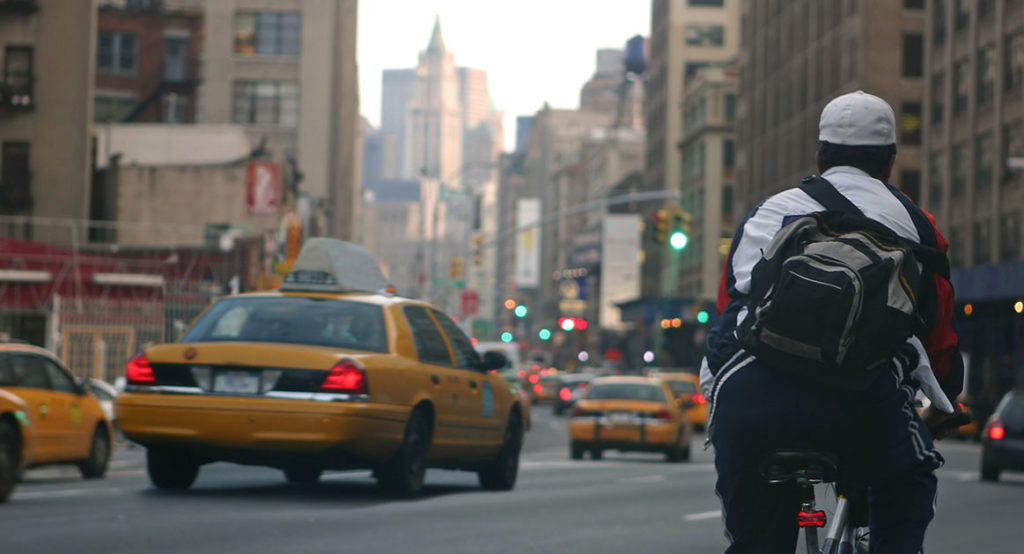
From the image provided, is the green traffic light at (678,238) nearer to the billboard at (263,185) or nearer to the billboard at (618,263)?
the billboard at (263,185)

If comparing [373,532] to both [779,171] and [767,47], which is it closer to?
[779,171]

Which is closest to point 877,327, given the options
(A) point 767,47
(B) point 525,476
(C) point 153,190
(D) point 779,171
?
(B) point 525,476

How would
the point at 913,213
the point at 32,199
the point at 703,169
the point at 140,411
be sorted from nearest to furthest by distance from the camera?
the point at 913,213, the point at 140,411, the point at 32,199, the point at 703,169

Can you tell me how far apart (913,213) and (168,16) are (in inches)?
2587

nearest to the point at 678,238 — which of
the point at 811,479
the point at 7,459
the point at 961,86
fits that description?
the point at 961,86

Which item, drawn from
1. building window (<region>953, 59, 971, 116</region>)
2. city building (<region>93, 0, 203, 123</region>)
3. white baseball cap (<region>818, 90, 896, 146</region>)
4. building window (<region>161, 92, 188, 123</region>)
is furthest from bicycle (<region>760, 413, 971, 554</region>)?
building window (<region>161, 92, 188, 123</region>)

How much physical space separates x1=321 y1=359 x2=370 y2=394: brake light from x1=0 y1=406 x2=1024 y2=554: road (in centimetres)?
84

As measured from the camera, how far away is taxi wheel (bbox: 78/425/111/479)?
18109 mm

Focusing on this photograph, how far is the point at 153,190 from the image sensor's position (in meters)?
57.2

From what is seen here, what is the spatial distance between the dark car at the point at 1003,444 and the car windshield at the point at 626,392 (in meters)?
6.31

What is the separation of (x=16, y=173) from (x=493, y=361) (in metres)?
39.7

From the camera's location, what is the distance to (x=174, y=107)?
67.8 meters

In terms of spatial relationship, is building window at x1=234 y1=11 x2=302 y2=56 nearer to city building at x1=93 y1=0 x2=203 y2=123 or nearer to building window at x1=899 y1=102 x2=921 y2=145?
Answer: city building at x1=93 y1=0 x2=203 y2=123

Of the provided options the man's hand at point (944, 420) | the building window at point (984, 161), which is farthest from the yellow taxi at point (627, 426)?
the building window at point (984, 161)
